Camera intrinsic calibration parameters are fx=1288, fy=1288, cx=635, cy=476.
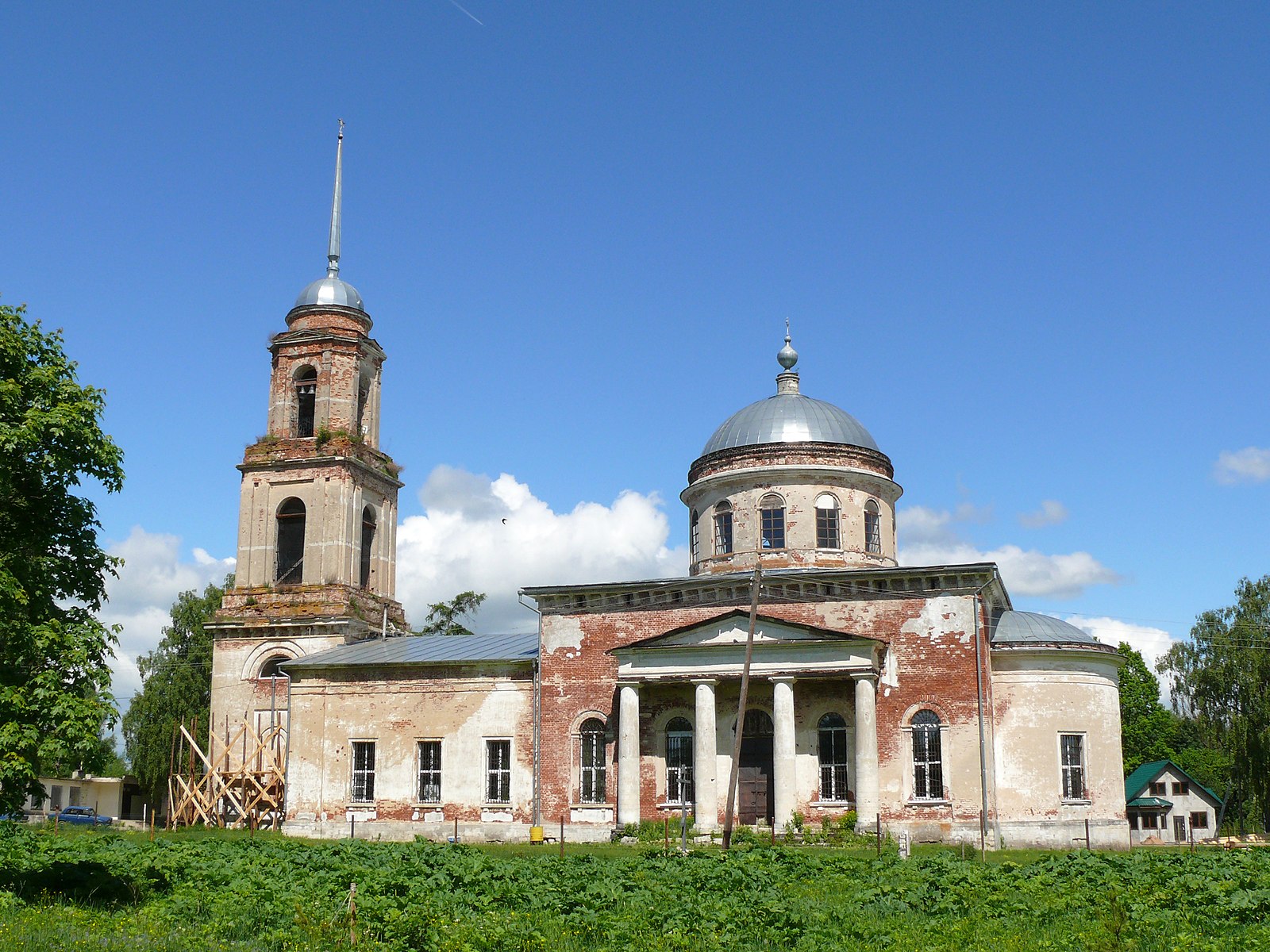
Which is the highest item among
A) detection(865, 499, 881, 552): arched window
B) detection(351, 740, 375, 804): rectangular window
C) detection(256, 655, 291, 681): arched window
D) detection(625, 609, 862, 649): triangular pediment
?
detection(865, 499, 881, 552): arched window

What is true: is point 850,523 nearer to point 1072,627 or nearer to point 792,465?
point 792,465

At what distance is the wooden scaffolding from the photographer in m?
37.3

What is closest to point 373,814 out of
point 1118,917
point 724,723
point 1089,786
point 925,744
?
point 724,723

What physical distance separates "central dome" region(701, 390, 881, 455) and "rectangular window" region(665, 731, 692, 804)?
9612mm

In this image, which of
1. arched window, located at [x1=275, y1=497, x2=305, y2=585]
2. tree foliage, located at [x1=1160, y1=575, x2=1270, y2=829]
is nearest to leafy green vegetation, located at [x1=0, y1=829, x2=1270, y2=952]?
arched window, located at [x1=275, y1=497, x2=305, y2=585]

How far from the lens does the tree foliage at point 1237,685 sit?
46281 millimetres

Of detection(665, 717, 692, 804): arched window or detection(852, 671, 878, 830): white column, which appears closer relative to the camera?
detection(852, 671, 878, 830): white column

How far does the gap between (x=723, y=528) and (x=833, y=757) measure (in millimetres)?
8930

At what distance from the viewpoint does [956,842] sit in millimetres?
28531

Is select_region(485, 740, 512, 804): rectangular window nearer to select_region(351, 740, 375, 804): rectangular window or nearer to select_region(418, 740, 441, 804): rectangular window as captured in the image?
select_region(418, 740, 441, 804): rectangular window

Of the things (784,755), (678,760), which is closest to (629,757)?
(678,760)

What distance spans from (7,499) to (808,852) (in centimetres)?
1456

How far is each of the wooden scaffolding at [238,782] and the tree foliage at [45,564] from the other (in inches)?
849

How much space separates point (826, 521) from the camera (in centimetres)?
3662
